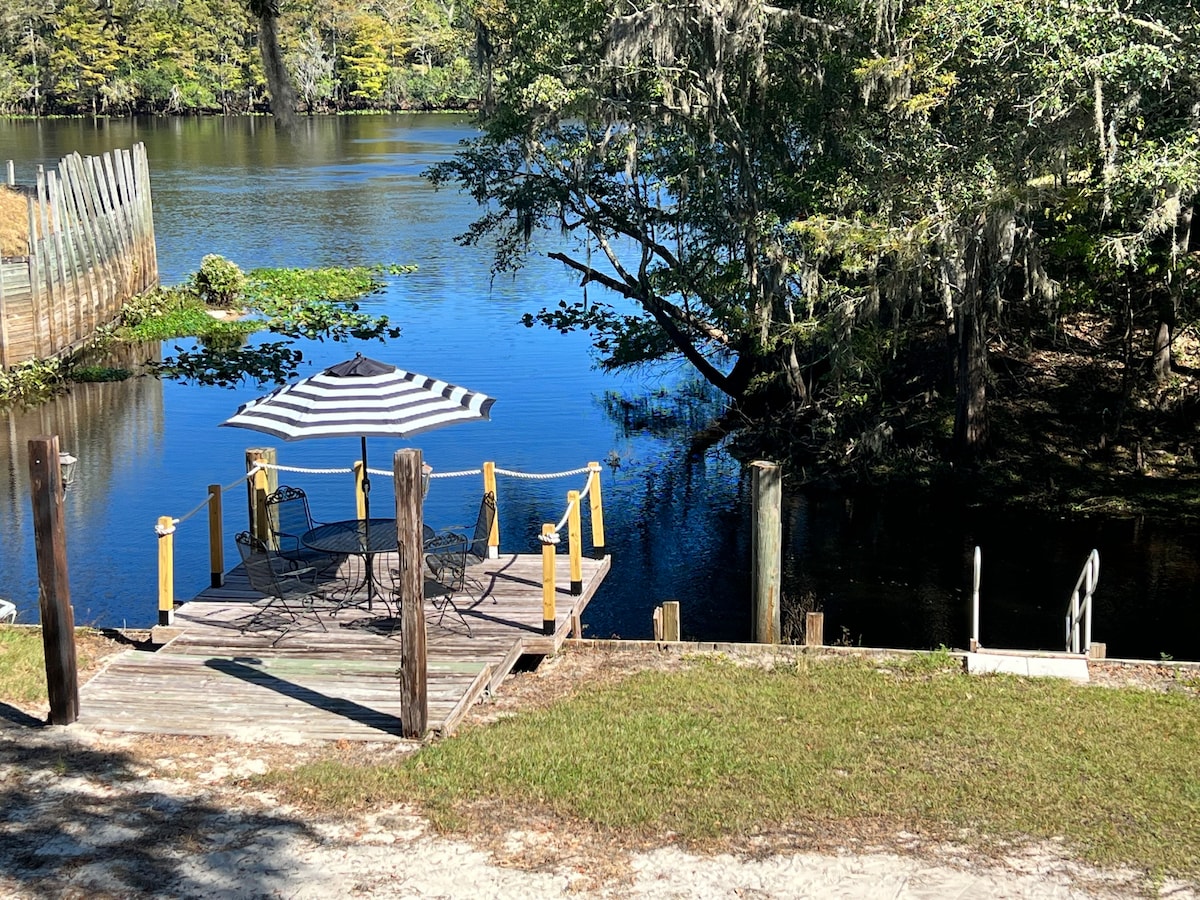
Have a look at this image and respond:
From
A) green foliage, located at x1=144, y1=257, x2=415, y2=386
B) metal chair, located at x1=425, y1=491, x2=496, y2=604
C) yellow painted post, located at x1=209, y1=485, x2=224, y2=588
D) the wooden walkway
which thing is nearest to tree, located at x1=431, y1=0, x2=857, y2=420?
green foliage, located at x1=144, y1=257, x2=415, y2=386

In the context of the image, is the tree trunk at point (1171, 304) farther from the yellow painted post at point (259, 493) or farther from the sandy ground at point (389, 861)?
the sandy ground at point (389, 861)

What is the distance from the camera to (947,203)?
67.4 ft

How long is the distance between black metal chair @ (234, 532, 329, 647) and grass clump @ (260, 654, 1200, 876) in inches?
114

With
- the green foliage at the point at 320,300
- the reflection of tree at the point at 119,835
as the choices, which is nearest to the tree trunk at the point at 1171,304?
the reflection of tree at the point at 119,835

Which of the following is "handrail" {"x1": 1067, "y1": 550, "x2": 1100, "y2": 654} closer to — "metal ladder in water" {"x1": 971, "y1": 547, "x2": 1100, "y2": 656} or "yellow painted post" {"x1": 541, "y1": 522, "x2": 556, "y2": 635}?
"metal ladder in water" {"x1": 971, "y1": 547, "x2": 1100, "y2": 656}

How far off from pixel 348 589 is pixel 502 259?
1907 cm

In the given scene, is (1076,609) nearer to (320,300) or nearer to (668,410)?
(668,410)

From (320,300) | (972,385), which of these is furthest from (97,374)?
(972,385)

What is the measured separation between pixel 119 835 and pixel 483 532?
5.50 m

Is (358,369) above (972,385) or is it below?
above

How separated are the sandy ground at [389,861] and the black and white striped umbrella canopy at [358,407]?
146 inches

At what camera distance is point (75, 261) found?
111 feet

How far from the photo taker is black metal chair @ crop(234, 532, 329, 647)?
13.3 metres

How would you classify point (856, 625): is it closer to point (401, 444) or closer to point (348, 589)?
point (348, 589)
